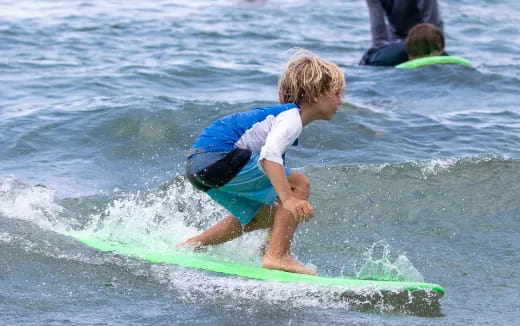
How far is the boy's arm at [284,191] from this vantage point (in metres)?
4.80

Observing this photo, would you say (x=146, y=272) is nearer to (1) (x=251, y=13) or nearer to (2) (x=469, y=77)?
(2) (x=469, y=77)

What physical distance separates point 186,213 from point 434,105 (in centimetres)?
453

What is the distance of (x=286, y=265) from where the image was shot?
5.19 metres

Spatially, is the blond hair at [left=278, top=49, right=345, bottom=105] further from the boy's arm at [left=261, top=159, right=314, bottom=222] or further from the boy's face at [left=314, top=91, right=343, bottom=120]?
the boy's arm at [left=261, top=159, right=314, bottom=222]

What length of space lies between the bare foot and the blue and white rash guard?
63 centimetres

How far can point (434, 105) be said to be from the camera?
10.3m

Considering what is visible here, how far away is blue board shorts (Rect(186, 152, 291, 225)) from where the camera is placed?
5129mm

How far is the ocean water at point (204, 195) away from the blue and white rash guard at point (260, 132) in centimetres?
77

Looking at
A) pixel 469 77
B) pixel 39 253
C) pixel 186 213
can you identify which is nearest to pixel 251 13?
pixel 469 77

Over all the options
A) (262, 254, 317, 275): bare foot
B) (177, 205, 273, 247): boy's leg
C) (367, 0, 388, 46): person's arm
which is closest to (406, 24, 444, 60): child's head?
(367, 0, 388, 46): person's arm

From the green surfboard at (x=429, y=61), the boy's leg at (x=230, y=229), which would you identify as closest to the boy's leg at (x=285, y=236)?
the boy's leg at (x=230, y=229)

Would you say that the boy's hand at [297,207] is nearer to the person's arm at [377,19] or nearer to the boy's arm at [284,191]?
the boy's arm at [284,191]

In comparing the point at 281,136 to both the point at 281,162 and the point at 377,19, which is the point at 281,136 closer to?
the point at 281,162

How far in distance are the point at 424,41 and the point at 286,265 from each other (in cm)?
697
